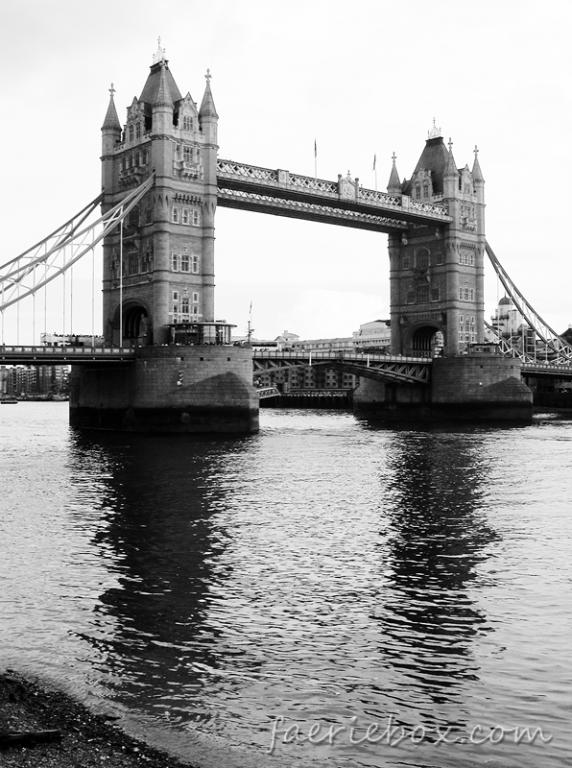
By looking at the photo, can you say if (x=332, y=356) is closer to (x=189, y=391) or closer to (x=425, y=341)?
(x=189, y=391)

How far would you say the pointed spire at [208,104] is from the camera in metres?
79.2

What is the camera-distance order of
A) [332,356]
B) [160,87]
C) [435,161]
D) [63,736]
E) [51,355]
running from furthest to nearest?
[435,161] → [332,356] → [160,87] → [51,355] → [63,736]

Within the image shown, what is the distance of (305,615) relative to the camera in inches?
688

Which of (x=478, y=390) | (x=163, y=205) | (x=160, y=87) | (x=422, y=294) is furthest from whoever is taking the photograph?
(x=422, y=294)

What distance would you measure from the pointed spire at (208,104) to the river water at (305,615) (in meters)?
49.9

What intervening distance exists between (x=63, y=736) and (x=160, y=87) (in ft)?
240

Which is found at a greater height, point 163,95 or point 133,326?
point 163,95

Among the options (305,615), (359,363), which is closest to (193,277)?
(359,363)

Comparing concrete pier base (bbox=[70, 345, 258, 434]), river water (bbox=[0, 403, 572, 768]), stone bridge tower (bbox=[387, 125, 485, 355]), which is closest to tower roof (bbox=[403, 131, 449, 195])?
stone bridge tower (bbox=[387, 125, 485, 355])

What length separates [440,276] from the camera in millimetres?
105812

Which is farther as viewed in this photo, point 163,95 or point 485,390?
point 485,390

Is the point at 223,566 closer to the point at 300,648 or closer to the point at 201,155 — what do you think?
the point at 300,648

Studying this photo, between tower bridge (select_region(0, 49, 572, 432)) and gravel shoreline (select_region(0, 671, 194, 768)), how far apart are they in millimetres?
54650

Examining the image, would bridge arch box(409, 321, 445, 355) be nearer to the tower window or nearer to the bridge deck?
the tower window
